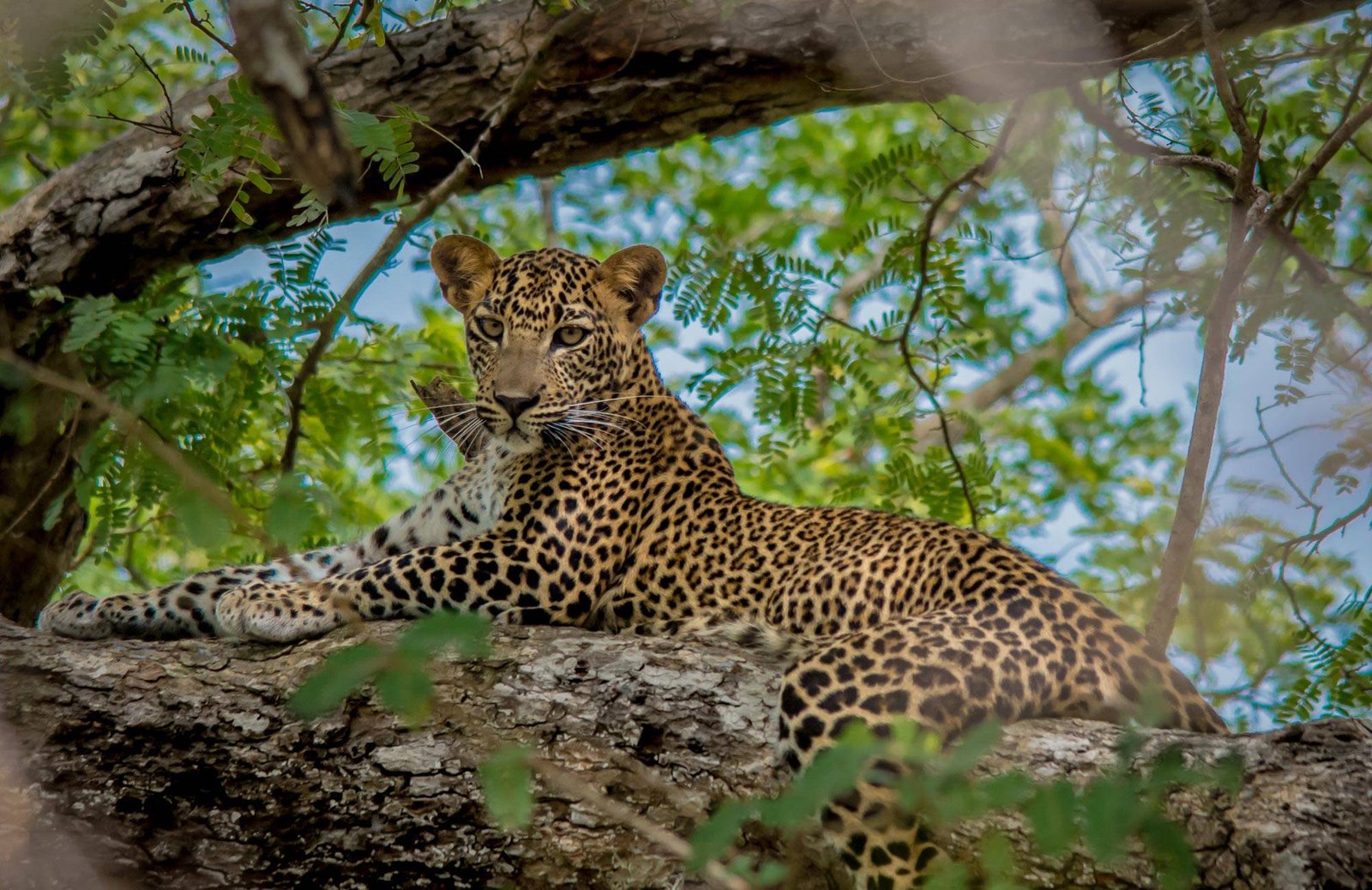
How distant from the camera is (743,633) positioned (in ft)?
20.6

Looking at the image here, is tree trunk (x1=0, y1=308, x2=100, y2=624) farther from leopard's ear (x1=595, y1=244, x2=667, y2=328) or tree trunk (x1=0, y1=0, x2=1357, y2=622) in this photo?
leopard's ear (x1=595, y1=244, x2=667, y2=328)

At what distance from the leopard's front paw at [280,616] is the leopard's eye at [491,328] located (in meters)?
1.97

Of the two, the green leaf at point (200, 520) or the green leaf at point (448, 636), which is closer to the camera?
the green leaf at point (448, 636)

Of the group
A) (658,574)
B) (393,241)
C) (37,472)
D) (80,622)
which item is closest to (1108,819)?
(658,574)

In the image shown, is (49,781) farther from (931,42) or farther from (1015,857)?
(931,42)

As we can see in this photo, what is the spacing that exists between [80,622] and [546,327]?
2.85 meters

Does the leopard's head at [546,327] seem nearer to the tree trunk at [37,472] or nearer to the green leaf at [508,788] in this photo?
the tree trunk at [37,472]

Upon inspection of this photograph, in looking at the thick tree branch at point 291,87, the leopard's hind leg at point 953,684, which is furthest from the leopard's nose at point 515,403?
the thick tree branch at point 291,87

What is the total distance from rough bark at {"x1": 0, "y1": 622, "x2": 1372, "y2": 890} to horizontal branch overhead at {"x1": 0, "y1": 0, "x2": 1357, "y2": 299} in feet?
9.17

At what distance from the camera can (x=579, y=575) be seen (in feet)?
22.4

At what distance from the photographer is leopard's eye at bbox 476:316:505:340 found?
7.49 m

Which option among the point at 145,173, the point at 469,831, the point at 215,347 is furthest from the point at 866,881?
the point at 145,173

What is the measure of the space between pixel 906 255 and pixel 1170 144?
1863 millimetres

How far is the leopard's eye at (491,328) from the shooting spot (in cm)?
749
